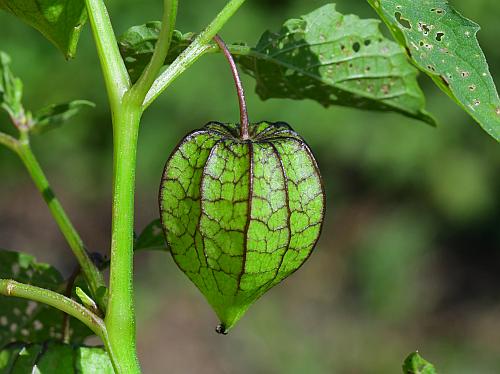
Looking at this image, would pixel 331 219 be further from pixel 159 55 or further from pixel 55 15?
pixel 159 55

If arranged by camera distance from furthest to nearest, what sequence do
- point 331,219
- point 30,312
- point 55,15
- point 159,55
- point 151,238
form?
point 331,219, point 30,312, point 151,238, point 55,15, point 159,55

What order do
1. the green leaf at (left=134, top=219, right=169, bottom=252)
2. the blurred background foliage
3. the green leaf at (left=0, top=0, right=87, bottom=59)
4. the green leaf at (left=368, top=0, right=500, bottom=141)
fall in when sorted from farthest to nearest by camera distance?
the blurred background foliage
the green leaf at (left=134, top=219, right=169, bottom=252)
the green leaf at (left=0, top=0, right=87, bottom=59)
the green leaf at (left=368, top=0, right=500, bottom=141)

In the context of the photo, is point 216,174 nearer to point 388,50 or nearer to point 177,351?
point 388,50

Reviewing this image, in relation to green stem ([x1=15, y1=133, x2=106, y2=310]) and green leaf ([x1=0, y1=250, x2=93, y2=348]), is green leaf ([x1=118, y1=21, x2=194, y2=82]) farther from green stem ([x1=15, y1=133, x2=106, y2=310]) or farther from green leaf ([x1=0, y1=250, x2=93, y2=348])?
green leaf ([x1=0, y1=250, x2=93, y2=348])

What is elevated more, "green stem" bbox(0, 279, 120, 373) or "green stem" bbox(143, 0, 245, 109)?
"green stem" bbox(143, 0, 245, 109)

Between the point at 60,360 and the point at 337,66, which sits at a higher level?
the point at 337,66

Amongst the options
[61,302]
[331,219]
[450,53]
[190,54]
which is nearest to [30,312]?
[61,302]

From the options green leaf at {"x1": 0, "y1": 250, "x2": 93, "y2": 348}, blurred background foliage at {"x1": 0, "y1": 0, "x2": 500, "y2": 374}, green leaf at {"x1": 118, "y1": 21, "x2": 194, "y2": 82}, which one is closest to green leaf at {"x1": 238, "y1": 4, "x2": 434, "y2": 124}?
green leaf at {"x1": 118, "y1": 21, "x2": 194, "y2": 82}

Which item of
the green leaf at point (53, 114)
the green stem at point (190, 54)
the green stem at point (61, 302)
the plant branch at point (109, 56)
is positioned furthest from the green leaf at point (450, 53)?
the green leaf at point (53, 114)
